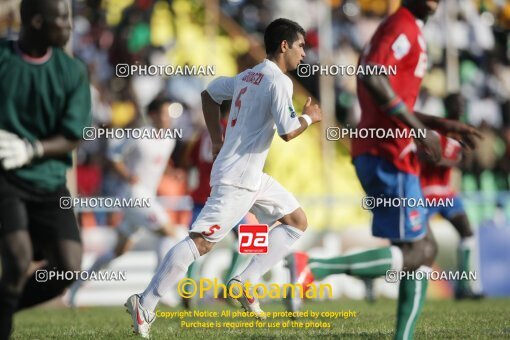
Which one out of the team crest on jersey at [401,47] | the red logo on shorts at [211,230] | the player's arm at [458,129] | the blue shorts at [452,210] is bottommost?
the red logo on shorts at [211,230]

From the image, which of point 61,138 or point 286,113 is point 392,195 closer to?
point 286,113

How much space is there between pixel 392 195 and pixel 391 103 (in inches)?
23.7

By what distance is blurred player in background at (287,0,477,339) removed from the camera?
5.98m

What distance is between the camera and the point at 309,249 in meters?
10.8

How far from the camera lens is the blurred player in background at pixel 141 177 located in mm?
9469

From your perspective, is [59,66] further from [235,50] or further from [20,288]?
[235,50]

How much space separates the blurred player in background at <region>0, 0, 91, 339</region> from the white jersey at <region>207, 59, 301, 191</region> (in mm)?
1182

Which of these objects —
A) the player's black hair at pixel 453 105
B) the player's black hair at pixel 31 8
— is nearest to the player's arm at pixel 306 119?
the player's black hair at pixel 31 8

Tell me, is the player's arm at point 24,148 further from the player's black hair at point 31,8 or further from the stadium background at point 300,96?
the stadium background at point 300,96

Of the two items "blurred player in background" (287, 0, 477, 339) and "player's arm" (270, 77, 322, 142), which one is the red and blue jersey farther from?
Result: "player's arm" (270, 77, 322, 142)

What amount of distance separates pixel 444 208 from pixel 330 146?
1.41m

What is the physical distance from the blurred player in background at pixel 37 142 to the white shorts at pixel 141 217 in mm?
4189

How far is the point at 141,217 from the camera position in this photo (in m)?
9.93

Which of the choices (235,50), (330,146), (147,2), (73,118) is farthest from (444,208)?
(73,118)
